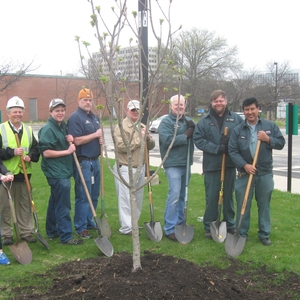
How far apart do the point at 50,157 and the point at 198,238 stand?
2389 mm

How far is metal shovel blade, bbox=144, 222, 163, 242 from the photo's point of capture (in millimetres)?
5866

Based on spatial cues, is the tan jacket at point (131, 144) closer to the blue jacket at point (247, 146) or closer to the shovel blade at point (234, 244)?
the blue jacket at point (247, 146)

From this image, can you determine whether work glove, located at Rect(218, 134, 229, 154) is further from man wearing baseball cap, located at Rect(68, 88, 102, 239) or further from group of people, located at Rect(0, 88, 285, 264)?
man wearing baseball cap, located at Rect(68, 88, 102, 239)

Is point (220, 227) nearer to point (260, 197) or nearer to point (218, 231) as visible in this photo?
point (218, 231)

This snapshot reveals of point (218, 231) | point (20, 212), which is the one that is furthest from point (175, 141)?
point (20, 212)

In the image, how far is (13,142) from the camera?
5.53 meters

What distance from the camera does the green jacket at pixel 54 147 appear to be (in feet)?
18.4

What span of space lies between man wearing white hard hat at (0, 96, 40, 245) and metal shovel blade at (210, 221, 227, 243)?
8.31 ft

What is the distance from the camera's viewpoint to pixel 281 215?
723cm

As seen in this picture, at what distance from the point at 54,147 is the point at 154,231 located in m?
1.85

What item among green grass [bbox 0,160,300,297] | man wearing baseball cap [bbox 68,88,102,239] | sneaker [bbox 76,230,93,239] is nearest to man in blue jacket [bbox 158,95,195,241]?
green grass [bbox 0,160,300,297]

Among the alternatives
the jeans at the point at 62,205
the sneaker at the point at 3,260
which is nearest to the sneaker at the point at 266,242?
the jeans at the point at 62,205

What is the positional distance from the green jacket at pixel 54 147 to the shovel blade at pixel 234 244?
234cm

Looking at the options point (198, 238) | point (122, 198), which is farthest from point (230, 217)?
point (122, 198)
